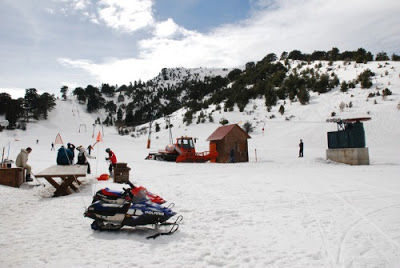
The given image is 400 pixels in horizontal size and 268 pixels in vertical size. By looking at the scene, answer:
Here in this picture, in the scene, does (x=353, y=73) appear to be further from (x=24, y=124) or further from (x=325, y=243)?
(x=24, y=124)

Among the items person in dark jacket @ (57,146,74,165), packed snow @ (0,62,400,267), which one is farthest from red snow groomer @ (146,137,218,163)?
person in dark jacket @ (57,146,74,165)

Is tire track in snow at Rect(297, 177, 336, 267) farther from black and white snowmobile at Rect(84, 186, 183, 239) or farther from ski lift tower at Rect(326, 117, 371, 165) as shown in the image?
ski lift tower at Rect(326, 117, 371, 165)

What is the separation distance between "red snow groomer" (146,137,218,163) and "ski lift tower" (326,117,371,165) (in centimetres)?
881

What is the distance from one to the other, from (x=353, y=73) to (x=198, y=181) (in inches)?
1707

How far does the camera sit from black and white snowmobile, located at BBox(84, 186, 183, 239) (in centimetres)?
548

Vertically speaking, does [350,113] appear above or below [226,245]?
above

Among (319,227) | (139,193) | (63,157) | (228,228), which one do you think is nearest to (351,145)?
(319,227)

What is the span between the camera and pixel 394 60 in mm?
49188

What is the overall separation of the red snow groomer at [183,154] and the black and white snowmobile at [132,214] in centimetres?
1611

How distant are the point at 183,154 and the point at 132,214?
16512 mm

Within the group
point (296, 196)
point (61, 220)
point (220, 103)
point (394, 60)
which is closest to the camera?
point (61, 220)

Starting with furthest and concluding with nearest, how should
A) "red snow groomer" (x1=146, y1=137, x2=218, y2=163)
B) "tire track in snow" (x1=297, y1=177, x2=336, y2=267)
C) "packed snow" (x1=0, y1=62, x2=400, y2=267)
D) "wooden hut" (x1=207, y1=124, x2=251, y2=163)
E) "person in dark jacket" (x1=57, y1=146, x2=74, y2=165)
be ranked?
"wooden hut" (x1=207, y1=124, x2=251, y2=163) → "red snow groomer" (x1=146, y1=137, x2=218, y2=163) → "person in dark jacket" (x1=57, y1=146, x2=74, y2=165) → "packed snow" (x1=0, y1=62, x2=400, y2=267) → "tire track in snow" (x1=297, y1=177, x2=336, y2=267)

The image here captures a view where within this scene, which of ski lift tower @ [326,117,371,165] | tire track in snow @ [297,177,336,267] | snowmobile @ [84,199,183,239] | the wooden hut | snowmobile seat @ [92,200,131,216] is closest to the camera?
tire track in snow @ [297,177,336,267]

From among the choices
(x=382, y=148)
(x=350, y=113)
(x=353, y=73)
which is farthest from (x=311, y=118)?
(x=353, y=73)
